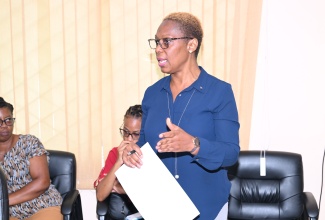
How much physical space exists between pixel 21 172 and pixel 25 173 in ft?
0.09

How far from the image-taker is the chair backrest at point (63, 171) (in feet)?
11.3

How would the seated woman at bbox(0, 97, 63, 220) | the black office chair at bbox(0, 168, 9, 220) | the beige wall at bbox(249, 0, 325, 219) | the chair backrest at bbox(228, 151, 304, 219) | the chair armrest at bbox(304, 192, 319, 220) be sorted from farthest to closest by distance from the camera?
the beige wall at bbox(249, 0, 325, 219), the chair backrest at bbox(228, 151, 304, 219), the seated woman at bbox(0, 97, 63, 220), the chair armrest at bbox(304, 192, 319, 220), the black office chair at bbox(0, 168, 9, 220)

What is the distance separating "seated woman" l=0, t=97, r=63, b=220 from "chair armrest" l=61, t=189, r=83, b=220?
0.12m

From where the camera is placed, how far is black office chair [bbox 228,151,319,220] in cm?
338

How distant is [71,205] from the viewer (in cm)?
307

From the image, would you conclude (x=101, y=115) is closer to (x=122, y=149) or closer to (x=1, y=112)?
(x=1, y=112)

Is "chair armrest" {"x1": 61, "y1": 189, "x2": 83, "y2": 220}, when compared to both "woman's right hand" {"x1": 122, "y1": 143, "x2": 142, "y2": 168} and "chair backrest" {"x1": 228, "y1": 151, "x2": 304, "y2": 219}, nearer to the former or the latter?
"chair backrest" {"x1": 228, "y1": 151, "x2": 304, "y2": 219}

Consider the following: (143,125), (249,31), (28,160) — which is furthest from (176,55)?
(249,31)

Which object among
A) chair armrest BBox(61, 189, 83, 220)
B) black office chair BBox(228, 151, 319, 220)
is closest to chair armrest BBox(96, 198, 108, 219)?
chair armrest BBox(61, 189, 83, 220)

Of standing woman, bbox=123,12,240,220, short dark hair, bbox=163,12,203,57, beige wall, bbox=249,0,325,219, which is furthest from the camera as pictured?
beige wall, bbox=249,0,325,219

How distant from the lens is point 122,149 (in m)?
2.12

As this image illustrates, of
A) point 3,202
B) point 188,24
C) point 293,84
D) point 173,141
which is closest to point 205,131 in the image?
point 173,141

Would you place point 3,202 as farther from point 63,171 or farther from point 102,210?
point 63,171

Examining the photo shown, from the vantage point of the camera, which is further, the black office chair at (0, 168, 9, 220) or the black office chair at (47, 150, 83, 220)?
the black office chair at (47, 150, 83, 220)
